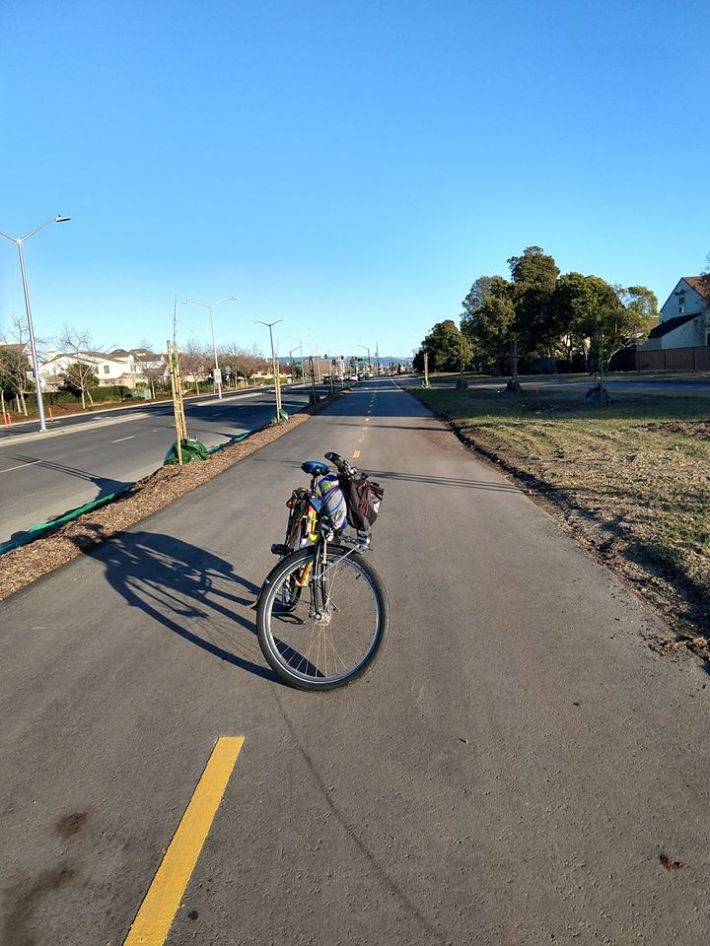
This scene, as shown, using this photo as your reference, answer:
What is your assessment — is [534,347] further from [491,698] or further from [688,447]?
[491,698]

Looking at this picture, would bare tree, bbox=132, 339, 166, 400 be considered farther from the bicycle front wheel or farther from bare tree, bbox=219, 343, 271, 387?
the bicycle front wheel

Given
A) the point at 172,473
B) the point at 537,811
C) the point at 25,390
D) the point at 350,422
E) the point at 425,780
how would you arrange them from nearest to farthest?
the point at 537,811
the point at 425,780
the point at 172,473
the point at 350,422
the point at 25,390

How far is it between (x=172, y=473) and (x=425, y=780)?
10.6 m

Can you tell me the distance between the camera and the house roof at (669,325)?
A: 6456 cm

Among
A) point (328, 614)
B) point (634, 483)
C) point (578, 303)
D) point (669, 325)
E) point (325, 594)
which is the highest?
point (578, 303)

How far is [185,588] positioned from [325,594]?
90.3 inches

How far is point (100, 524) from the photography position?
28.0 feet

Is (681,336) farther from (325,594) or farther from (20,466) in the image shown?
(325,594)

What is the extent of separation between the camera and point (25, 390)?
166ft

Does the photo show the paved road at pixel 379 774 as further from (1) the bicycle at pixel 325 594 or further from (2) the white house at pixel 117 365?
(2) the white house at pixel 117 365

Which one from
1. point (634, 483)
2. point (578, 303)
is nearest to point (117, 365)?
point (578, 303)

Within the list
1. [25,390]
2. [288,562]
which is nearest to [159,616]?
[288,562]

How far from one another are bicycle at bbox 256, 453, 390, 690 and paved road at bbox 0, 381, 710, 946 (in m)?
0.19

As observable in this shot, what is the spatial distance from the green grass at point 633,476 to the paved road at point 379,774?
26.0 inches
